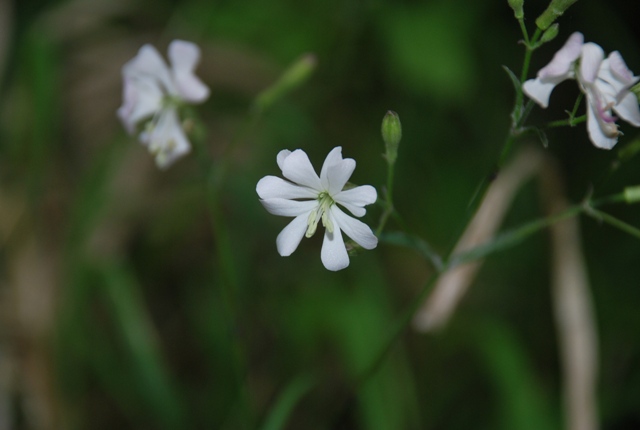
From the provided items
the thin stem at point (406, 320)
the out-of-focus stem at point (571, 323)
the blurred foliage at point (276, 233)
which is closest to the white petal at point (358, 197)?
the thin stem at point (406, 320)

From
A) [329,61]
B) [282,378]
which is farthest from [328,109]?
[282,378]

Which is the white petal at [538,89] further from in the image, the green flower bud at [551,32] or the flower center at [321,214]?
the flower center at [321,214]

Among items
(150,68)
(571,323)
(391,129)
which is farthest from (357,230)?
(571,323)

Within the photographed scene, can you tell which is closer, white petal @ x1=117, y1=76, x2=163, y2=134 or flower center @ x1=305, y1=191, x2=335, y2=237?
flower center @ x1=305, y1=191, x2=335, y2=237

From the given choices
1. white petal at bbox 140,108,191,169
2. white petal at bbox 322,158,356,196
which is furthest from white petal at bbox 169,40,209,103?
white petal at bbox 322,158,356,196

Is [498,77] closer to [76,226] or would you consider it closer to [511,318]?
[511,318]

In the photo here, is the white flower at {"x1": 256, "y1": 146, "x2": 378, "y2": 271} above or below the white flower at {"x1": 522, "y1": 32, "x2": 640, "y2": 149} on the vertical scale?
below

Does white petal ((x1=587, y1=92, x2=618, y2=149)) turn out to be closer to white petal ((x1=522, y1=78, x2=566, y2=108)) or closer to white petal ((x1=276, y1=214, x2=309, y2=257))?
white petal ((x1=522, y1=78, x2=566, y2=108))
